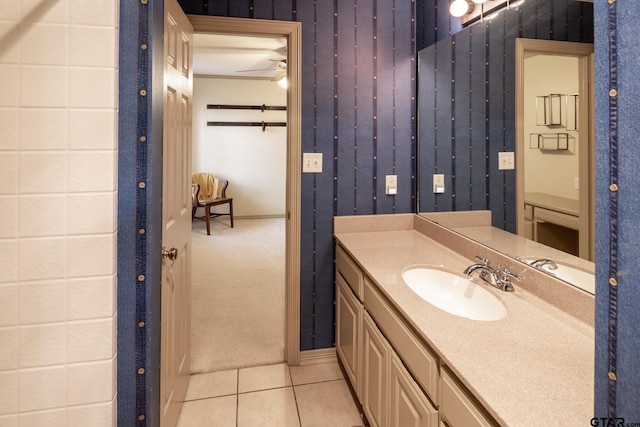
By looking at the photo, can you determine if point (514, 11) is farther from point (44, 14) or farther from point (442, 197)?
point (44, 14)

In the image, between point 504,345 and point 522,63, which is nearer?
point 504,345

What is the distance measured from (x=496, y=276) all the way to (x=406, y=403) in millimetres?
582

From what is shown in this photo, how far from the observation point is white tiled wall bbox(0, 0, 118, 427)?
964 mm

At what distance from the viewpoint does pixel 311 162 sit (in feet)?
7.48

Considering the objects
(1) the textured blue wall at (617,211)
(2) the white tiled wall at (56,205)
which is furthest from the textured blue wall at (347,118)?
(1) the textured blue wall at (617,211)

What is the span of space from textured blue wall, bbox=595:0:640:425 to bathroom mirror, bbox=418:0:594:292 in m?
0.76

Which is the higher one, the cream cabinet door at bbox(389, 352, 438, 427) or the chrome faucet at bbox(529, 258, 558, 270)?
the chrome faucet at bbox(529, 258, 558, 270)

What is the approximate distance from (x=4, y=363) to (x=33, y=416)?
17 cm

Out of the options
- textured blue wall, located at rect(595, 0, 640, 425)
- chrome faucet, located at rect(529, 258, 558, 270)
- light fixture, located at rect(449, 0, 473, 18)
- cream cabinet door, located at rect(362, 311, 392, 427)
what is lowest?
cream cabinet door, located at rect(362, 311, 392, 427)

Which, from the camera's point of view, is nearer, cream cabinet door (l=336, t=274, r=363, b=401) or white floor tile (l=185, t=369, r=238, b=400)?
cream cabinet door (l=336, t=274, r=363, b=401)

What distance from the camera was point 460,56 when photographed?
2023 millimetres

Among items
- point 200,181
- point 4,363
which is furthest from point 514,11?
point 200,181

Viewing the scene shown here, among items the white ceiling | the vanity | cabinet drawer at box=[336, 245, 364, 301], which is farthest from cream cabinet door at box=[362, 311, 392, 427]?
the white ceiling

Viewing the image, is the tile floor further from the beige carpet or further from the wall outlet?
the wall outlet
